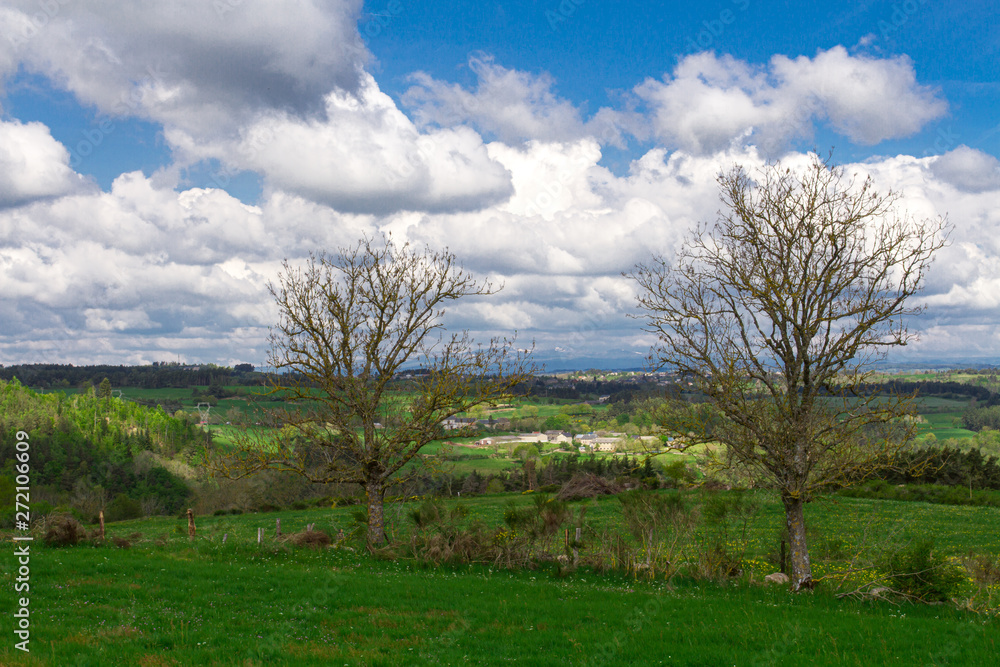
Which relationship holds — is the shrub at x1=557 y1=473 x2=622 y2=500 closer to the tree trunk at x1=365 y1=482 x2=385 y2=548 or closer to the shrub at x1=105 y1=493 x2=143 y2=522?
the tree trunk at x1=365 y1=482 x2=385 y2=548

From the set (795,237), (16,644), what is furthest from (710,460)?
(16,644)

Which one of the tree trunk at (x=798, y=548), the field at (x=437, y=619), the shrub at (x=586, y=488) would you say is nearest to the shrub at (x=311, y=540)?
the field at (x=437, y=619)

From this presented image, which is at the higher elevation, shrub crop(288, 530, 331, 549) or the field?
the field

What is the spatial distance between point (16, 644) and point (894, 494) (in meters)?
54.2

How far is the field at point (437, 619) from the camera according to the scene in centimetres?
912

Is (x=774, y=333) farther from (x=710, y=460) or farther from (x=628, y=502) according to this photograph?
(x=628, y=502)

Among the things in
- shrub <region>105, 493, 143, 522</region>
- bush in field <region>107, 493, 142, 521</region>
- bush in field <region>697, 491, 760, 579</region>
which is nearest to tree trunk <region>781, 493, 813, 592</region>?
bush in field <region>697, 491, 760, 579</region>

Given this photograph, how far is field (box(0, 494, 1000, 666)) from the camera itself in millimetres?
9117

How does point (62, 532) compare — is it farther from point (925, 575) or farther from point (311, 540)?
point (925, 575)

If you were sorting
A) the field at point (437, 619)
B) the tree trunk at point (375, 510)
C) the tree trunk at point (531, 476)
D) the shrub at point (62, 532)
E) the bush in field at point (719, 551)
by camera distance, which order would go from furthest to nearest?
the tree trunk at point (531, 476)
the tree trunk at point (375, 510)
the shrub at point (62, 532)
the bush in field at point (719, 551)
the field at point (437, 619)

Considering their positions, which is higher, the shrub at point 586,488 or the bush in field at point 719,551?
the bush in field at point 719,551

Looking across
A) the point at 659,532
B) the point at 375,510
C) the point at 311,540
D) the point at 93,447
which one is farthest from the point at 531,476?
the point at 93,447

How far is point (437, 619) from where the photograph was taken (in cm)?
1176

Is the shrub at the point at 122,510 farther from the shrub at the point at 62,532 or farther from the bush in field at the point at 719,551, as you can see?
the bush in field at the point at 719,551
